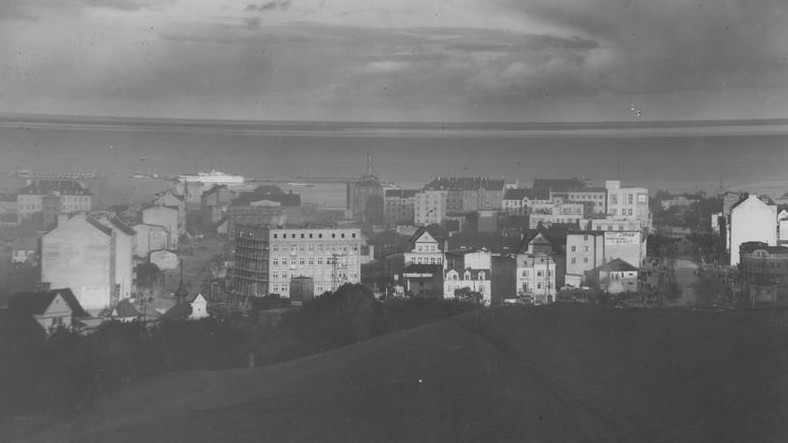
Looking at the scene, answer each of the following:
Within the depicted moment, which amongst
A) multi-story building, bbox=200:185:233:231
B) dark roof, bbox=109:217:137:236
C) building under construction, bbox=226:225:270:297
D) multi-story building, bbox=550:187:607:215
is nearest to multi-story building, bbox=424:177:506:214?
multi-story building, bbox=550:187:607:215

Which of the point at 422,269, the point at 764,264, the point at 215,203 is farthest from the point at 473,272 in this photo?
the point at 764,264

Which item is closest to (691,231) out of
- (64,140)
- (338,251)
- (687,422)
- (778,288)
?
(778,288)

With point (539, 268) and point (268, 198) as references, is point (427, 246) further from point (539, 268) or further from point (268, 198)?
point (268, 198)

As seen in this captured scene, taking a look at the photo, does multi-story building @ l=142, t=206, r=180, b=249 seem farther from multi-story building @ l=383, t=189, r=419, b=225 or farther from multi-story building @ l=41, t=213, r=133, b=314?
multi-story building @ l=383, t=189, r=419, b=225

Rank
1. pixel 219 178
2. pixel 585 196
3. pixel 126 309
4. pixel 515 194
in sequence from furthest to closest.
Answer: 1. pixel 515 194
2. pixel 585 196
3. pixel 219 178
4. pixel 126 309

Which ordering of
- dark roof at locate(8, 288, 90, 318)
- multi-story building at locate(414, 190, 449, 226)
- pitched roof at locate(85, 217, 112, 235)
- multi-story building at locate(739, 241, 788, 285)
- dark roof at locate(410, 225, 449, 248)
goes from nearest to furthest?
dark roof at locate(8, 288, 90, 318) → pitched roof at locate(85, 217, 112, 235) → multi-story building at locate(739, 241, 788, 285) → multi-story building at locate(414, 190, 449, 226) → dark roof at locate(410, 225, 449, 248)

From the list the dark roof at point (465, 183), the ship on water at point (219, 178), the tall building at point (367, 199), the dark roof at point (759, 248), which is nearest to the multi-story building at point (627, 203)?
the dark roof at point (759, 248)

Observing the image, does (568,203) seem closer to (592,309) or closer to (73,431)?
(592,309)
